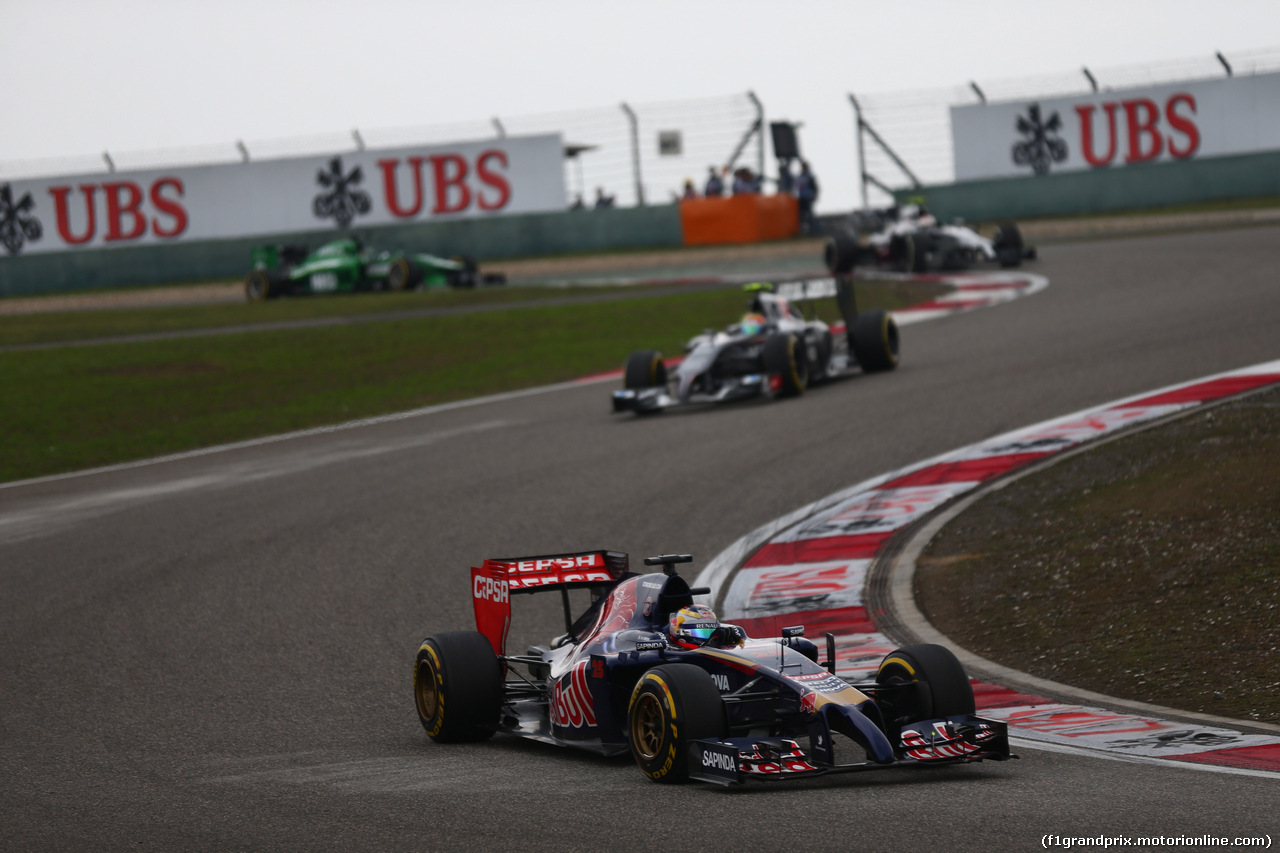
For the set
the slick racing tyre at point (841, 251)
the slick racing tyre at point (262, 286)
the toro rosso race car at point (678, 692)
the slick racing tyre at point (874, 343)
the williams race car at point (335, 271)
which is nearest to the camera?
the toro rosso race car at point (678, 692)

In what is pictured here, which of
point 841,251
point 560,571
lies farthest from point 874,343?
point 560,571

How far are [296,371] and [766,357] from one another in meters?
8.37

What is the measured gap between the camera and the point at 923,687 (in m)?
6.28

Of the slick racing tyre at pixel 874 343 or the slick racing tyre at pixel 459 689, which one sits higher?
the slick racing tyre at pixel 874 343

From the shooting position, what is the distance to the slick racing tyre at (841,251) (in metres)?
27.7

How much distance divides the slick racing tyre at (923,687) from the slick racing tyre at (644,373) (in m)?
11.1

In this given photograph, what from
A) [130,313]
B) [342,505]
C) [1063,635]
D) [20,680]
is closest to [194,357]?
[130,313]

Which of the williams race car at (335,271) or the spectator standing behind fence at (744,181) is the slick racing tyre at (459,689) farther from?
the spectator standing behind fence at (744,181)

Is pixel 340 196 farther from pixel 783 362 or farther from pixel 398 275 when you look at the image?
pixel 783 362

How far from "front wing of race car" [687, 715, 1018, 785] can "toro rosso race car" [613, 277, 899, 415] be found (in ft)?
37.1

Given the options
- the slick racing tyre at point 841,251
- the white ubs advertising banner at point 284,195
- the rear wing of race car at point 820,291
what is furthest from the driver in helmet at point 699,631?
the white ubs advertising banner at point 284,195

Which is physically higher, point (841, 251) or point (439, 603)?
point (841, 251)

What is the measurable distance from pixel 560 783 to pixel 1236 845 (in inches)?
103

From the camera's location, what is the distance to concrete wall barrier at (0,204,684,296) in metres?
36.7
